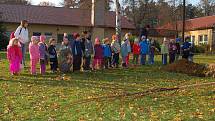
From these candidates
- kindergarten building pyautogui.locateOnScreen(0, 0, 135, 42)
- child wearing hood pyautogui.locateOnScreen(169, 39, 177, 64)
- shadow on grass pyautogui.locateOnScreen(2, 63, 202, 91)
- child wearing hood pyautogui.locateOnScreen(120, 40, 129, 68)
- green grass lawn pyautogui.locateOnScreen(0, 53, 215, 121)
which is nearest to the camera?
green grass lawn pyautogui.locateOnScreen(0, 53, 215, 121)

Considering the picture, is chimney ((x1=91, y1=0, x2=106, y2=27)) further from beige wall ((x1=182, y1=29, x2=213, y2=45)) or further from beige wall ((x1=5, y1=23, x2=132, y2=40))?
beige wall ((x1=182, y1=29, x2=213, y2=45))

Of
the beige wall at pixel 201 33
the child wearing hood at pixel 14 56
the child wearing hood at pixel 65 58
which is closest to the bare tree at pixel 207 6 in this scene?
the beige wall at pixel 201 33

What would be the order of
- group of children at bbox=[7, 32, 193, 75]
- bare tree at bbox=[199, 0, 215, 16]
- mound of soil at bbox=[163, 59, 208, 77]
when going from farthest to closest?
bare tree at bbox=[199, 0, 215, 16], mound of soil at bbox=[163, 59, 208, 77], group of children at bbox=[7, 32, 193, 75]

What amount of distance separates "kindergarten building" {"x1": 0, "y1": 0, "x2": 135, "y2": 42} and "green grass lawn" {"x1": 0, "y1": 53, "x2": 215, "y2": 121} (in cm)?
3868

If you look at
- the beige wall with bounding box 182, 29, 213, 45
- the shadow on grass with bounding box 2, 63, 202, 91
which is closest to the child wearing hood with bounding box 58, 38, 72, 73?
the shadow on grass with bounding box 2, 63, 202, 91

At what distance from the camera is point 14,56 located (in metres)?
17.7

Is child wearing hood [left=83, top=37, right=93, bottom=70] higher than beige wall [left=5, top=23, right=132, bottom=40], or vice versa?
beige wall [left=5, top=23, right=132, bottom=40]

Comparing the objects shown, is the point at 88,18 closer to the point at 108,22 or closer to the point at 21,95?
the point at 108,22

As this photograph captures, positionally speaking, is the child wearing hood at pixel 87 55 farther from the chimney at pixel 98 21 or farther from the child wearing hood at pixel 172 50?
the chimney at pixel 98 21

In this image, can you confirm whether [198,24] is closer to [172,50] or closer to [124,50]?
[172,50]

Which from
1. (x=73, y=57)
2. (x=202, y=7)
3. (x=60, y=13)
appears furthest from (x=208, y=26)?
(x=73, y=57)

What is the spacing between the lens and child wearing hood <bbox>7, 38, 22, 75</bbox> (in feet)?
57.7

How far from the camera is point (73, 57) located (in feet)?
63.9

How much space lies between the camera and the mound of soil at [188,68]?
67.0ft
